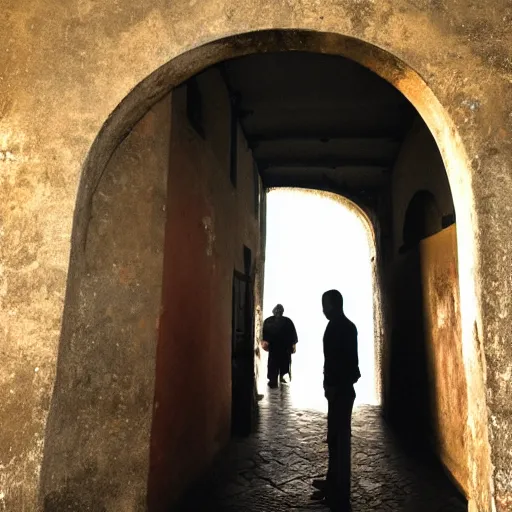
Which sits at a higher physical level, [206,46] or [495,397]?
[206,46]

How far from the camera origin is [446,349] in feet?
13.7

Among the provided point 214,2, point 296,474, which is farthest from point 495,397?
point 296,474

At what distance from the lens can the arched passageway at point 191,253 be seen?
2.14m

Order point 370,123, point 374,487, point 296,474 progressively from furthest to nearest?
1. point 370,123
2. point 296,474
3. point 374,487

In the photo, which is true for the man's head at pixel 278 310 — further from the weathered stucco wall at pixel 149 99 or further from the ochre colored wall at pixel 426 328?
the weathered stucco wall at pixel 149 99

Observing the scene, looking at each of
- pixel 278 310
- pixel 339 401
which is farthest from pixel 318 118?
pixel 278 310

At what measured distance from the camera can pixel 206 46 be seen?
Answer: 2.06m

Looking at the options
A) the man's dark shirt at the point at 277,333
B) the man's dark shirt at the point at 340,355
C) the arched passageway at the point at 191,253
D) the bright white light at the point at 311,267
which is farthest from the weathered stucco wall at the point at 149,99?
the bright white light at the point at 311,267

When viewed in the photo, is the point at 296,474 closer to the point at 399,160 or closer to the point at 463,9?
the point at 463,9

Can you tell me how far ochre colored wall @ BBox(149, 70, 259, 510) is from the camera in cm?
293

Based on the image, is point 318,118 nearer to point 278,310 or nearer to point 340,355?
point 340,355

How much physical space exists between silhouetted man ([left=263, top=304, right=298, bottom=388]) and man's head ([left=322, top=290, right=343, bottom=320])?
499cm

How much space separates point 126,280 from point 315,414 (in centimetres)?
499

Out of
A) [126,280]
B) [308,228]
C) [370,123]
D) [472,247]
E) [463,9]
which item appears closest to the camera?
[472,247]
